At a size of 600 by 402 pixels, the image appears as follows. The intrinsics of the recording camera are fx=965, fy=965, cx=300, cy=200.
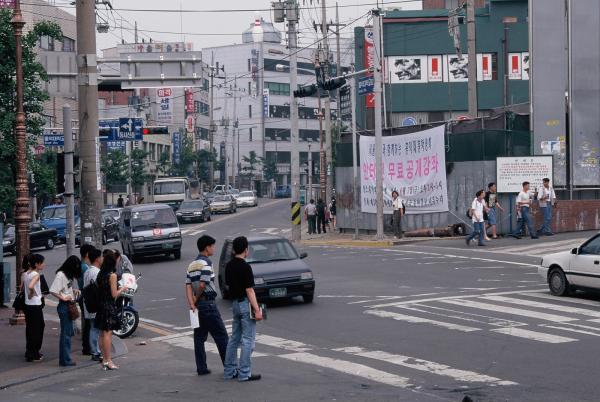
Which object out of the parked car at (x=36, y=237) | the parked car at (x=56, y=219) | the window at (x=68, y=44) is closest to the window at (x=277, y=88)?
the window at (x=68, y=44)

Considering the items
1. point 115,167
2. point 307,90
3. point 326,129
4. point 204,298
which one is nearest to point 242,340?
point 204,298

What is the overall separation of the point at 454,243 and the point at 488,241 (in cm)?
145

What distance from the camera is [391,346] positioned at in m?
14.9

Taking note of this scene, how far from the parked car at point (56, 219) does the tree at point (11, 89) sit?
811 inches

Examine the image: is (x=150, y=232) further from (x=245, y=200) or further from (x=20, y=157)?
(x=245, y=200)

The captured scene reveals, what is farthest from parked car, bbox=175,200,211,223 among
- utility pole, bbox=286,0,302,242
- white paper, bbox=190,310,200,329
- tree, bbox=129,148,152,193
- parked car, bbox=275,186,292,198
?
parked car, bbox=275,186,292,198

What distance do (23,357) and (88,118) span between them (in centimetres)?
448

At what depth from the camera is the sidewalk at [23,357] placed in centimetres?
1373

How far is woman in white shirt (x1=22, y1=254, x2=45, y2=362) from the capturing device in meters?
14.9

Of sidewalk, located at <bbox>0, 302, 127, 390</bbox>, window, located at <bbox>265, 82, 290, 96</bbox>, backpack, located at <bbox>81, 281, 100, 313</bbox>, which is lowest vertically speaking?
sidewalk, located at <bbox>0, 302, 127, 390</bbox>

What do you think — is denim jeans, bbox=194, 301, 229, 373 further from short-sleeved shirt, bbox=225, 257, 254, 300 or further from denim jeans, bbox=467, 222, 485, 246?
denim jeans, bbox=467, 222, 485, 246

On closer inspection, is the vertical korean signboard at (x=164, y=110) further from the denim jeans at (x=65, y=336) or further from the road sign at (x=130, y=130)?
the denim jeans at (x=65, y=336)

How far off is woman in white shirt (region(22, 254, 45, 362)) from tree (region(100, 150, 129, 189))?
60339mm

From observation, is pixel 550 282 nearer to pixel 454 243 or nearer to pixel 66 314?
pixel 66 314
